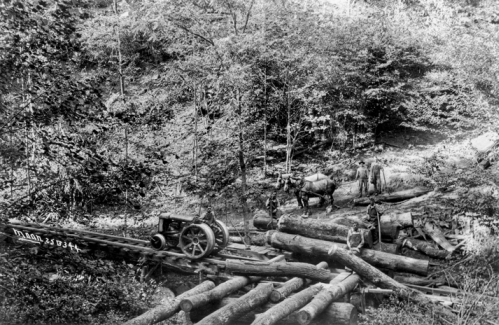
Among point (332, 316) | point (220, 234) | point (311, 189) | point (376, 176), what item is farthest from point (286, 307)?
point (376, 176)

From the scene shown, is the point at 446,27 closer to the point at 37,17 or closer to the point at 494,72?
the point at 494,72

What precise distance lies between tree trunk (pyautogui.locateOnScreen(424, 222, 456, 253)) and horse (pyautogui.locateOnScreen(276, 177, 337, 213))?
4.75 m

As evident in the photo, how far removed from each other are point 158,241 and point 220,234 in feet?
4.65

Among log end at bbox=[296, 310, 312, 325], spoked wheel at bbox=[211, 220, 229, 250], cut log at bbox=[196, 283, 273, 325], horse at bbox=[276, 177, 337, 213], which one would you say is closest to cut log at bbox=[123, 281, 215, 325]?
cut log at bbox=[196, 283, 273, 325]

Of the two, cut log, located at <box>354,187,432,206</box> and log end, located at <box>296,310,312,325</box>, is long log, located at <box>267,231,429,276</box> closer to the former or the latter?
log end, located at <box>296,310,312,325</box>

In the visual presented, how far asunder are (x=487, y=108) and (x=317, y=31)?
7.47m

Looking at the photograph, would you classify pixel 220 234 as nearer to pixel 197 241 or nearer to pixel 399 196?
pixel 197 241

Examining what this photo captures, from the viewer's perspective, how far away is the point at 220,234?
33.7ft

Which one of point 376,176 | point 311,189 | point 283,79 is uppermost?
point 283,79

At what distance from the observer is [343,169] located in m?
19.4

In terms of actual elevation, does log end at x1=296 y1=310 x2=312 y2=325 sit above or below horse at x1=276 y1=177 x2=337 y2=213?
below

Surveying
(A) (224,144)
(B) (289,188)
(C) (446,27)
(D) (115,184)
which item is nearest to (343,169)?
(B) (289,188)

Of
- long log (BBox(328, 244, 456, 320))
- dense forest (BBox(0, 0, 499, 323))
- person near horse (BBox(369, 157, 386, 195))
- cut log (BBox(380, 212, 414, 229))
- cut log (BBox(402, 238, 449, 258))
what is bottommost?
cut log (BBox(402, 238, 449, 258))

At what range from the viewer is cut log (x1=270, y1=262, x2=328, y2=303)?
7.70 m
